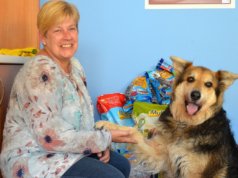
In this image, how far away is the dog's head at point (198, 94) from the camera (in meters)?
1.92

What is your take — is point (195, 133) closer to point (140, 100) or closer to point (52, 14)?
point (140, 100)

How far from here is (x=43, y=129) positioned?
1.47m

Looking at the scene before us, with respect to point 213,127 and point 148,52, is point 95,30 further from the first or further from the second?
point 213,127

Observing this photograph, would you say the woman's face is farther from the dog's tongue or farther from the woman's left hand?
the dog's tongue

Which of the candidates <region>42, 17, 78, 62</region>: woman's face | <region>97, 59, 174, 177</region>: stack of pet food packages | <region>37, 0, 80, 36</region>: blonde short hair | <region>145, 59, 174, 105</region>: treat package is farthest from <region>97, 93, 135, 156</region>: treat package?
<region>37, 0, 80, 36</region>: blonde short hair

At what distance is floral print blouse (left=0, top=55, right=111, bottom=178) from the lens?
58.2 inches

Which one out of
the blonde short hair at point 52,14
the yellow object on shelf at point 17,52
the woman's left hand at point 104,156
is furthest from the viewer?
the yellow object on shelf at point 17,52

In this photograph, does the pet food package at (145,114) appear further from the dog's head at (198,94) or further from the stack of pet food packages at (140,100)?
the dog's head at (198,94)

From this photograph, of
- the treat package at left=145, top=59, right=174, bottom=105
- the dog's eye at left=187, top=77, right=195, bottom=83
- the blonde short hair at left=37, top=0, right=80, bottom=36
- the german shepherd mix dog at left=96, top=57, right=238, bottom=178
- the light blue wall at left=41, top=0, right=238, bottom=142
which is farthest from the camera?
the light blue wall at left=41, top=0, right=238, bottom=142

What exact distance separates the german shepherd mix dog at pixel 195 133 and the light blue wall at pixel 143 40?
77 cm

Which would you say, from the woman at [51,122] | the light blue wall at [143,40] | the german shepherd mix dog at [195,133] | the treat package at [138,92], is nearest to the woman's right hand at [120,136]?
the woman at [51,122]

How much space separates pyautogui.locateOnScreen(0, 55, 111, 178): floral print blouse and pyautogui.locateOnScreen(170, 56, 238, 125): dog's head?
590 mm

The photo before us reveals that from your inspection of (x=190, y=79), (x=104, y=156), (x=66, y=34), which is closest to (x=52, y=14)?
(x=66, y=34)

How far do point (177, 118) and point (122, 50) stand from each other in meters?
1.04
